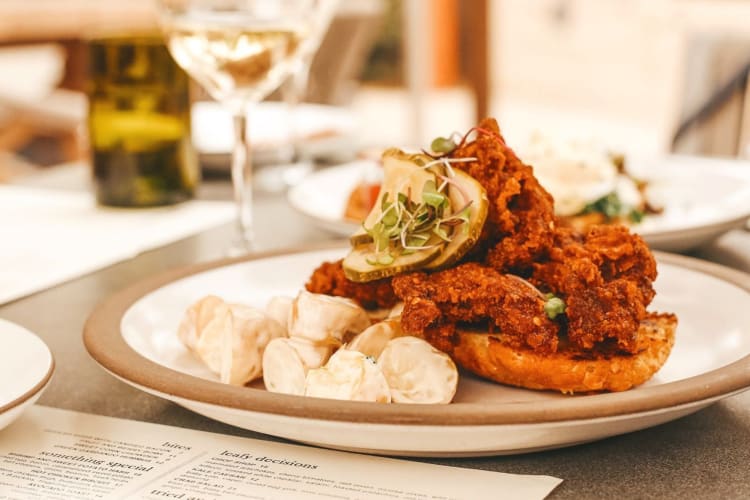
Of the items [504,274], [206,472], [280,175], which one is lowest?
[280,175]

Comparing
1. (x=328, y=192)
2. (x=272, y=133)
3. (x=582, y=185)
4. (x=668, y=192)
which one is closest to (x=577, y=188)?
(x=582, y=185)

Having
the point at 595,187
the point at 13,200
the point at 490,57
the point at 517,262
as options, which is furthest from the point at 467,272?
the point at 490,57

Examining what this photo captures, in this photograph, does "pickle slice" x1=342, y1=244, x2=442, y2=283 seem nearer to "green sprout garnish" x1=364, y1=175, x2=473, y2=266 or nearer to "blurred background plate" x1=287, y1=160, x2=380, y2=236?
"green sprout garnish" x1=364, y1=175, x2=473, y2=266

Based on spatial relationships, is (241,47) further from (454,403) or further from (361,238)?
(454,403)

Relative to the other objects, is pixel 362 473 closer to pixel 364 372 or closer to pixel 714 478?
pixel 364 372

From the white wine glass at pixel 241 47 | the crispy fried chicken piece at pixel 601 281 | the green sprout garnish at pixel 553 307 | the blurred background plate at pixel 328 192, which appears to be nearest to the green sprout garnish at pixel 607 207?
the blurred background plate at pixel 328 192

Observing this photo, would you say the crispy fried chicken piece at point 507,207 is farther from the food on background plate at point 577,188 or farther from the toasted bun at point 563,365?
the food on background plate at point 577,188
